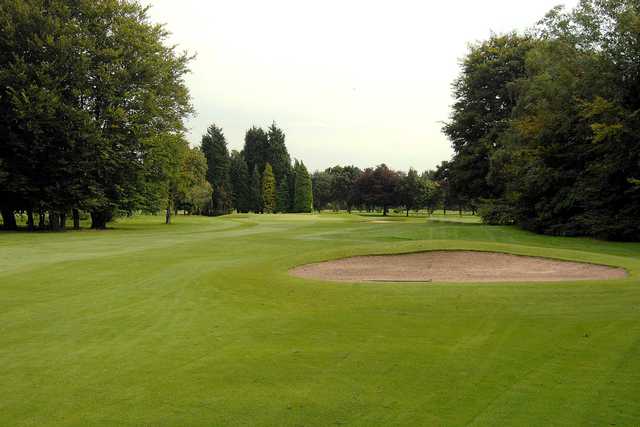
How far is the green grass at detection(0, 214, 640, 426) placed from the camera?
4625mm

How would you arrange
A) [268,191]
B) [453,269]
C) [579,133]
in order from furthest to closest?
[268,191], [579,133], [453,269]

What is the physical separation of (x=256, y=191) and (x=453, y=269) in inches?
3674

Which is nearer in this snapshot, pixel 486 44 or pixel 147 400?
pixel 147 400

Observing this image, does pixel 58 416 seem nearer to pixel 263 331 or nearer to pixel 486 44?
pixel 263 331

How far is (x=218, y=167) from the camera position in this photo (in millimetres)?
99562

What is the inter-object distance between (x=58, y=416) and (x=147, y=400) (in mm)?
824

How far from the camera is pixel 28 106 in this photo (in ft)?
107

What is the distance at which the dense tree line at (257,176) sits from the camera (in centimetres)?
9988

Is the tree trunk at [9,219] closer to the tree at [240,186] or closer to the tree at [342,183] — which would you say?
the tree at [240,186]

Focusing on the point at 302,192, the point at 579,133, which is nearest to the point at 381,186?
the point at 302,192

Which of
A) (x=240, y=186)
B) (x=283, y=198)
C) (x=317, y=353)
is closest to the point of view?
(x=317, y=353)

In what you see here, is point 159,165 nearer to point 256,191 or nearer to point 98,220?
point 98,220

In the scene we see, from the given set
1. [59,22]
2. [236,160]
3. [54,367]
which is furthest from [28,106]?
[236,160]

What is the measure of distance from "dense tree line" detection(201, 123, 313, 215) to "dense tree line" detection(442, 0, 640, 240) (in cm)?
6978
